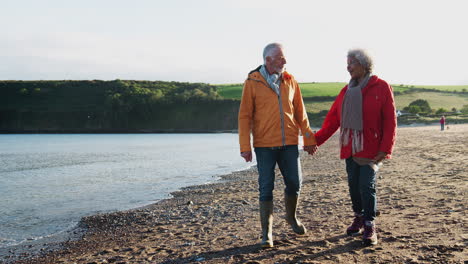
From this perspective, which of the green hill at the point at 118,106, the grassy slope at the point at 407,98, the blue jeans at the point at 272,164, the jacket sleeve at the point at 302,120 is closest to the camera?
the blue jeans at the point at 272,164

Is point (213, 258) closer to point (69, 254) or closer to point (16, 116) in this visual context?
point (69, 254)

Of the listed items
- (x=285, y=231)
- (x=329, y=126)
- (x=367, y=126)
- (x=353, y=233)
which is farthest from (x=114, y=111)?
(x=367, y=126)

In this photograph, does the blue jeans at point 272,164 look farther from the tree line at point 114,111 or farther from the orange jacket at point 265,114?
the tree line at point 114,111

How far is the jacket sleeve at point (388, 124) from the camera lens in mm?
4285

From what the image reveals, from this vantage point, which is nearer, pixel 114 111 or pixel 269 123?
pixel 269 123

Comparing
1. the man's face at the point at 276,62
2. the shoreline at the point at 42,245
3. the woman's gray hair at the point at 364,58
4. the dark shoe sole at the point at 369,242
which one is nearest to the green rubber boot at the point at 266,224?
the dark shoe sole at the point at 369,242

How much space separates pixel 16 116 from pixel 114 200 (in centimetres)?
10742

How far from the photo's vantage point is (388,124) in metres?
4.31

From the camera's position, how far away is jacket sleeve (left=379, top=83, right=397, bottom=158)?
4285 millimetres

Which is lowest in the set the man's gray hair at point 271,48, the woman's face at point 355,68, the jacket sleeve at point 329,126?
the jacket sleeve at point 329,126

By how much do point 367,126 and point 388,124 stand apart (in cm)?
21

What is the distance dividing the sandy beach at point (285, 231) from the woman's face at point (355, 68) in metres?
1.85

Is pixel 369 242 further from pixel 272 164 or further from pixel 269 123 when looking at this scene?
pixel 269 123

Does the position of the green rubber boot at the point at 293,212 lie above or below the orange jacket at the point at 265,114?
below
